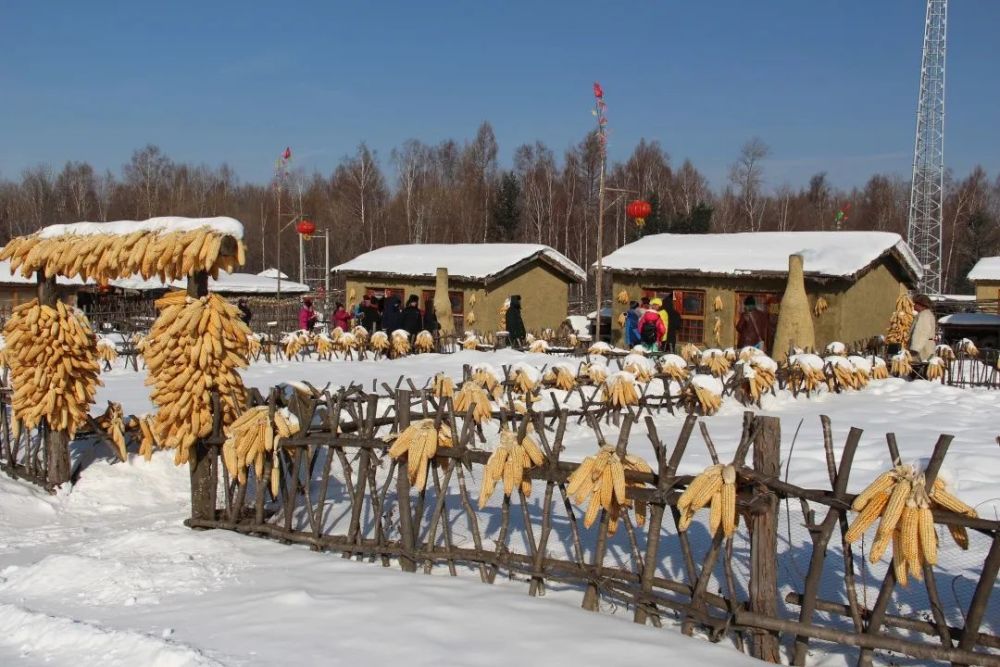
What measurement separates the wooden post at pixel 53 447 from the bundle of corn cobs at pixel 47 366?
0.08 metres

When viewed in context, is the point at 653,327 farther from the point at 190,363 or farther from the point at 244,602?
the point at 244,602

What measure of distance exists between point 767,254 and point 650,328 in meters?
4.97

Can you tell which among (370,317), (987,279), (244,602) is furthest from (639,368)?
(987,279)

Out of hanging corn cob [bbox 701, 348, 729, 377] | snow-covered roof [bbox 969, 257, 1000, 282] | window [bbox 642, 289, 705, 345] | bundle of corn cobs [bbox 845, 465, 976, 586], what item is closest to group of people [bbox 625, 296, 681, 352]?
window [bbox 642, 289, 705, 345]

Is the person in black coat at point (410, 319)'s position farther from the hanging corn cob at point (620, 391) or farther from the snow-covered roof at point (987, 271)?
the snow-covered roof at point (987, 271)

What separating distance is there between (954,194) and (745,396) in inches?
2691

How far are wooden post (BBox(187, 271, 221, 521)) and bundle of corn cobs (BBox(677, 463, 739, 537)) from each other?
415cm

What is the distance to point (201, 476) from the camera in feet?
22.4

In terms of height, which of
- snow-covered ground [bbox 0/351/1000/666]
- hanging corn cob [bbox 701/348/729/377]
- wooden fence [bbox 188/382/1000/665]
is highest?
hanging corn cob [bbox 701/348/729/377]

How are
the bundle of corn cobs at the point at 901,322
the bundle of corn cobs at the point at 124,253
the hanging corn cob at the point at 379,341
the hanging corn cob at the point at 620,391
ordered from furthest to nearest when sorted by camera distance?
the bundle of corn cobs at the point at 901,322 < the hanging corn cob at the point at 379,341 < the hanging corn cob at the point at 620,391 < the bundle of corn cobs at the point at 124,253

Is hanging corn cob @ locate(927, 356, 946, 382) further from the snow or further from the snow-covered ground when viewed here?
the snow

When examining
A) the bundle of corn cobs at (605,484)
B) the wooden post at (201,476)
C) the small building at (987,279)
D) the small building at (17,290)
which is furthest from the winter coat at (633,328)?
the small building at (17,290)

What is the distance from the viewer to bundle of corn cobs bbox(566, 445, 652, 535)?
4605 millimetres

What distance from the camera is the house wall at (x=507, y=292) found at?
2477 centimetres
